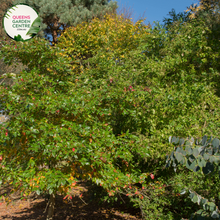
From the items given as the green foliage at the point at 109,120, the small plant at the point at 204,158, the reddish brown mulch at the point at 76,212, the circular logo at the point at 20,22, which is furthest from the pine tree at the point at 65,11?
the small plant at the point at 204,158

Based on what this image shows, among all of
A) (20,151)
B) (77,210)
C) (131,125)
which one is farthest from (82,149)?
(77,210)

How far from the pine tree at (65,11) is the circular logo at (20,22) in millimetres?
7155

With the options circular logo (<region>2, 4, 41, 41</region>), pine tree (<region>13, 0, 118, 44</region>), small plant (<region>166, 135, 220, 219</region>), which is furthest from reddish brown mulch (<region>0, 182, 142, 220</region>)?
pine tree (<region>13, 0, 118, 44</region>)

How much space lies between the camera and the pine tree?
13.1m

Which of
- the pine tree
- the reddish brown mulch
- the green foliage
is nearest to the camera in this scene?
the green foliage

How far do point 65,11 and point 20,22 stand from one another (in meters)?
8.84

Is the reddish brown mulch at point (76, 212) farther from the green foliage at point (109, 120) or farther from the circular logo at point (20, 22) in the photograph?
the circular logo at point (20, 22)

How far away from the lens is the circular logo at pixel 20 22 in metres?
5.15

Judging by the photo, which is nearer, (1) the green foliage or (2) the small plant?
(2) the small plant

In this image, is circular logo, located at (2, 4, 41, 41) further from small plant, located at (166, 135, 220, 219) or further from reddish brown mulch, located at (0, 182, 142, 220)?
small plant, located at (166, 135, 220, 219)

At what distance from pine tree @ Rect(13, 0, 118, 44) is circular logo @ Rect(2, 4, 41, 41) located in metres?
7.16

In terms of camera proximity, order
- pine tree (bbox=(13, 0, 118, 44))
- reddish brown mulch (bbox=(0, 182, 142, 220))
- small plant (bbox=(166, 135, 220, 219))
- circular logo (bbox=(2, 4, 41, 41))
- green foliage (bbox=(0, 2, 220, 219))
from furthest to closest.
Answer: pine tree (bbox=(13, 0, 118, 44)), reddish brown mulch (bbox=(0, 182, 142, 220)), circular logo (bbox=(2, 4, 41, 41)), green foliage (bbox=(0, 2, 220, 219)), small plant (bbox=(166, 135, 220, 219))

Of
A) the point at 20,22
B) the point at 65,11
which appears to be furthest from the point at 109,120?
the point at 65,11

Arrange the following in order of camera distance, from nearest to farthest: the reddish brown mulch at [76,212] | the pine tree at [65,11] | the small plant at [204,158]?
the small plant at [204,158] → the reddish brown mulch at [76,212] → the pine tree at [65,11]
